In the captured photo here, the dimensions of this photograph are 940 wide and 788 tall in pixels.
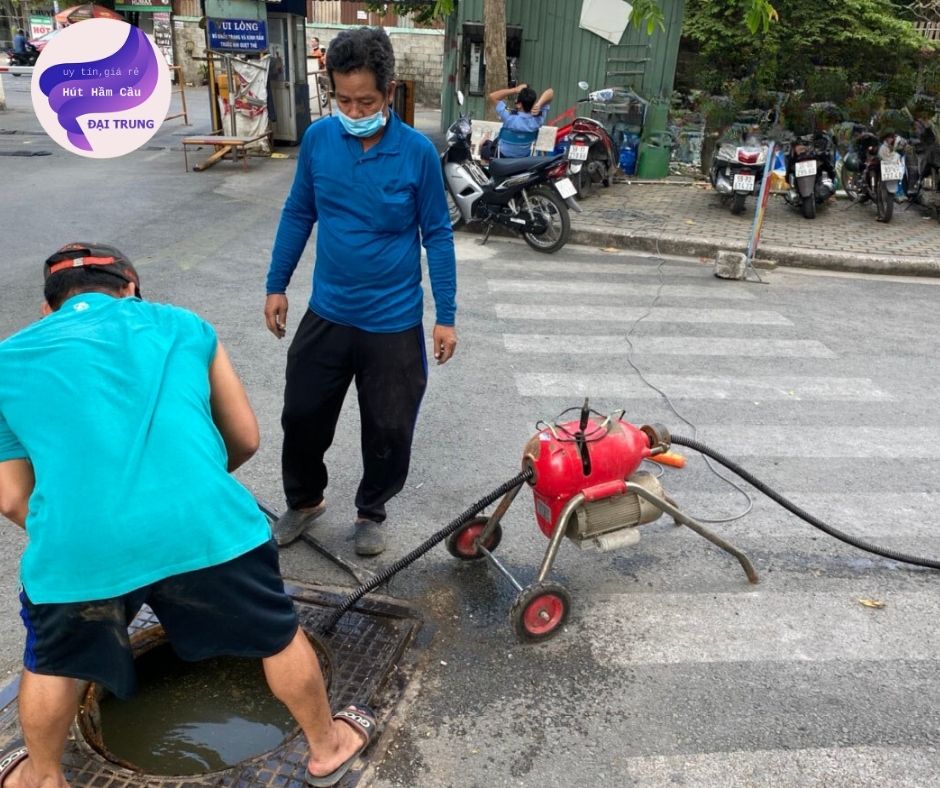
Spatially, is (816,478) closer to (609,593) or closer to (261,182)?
(609,593)

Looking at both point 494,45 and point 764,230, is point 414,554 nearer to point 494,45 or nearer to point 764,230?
point 764,230

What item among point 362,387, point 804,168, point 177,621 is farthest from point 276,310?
point 804,168

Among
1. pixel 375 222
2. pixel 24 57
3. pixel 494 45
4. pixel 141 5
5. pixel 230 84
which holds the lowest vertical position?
pixel 24 57

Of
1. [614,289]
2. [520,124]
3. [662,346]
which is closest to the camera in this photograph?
[662,346]

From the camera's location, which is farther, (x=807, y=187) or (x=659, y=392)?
(x=807, y=187)

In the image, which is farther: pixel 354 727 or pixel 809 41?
pixel 809 41

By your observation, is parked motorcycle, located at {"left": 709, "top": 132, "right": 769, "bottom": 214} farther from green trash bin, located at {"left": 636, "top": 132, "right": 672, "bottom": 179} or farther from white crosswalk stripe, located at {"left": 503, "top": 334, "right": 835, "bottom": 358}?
white crosswalk stripe, located at {"left": 503, "top": 334, "right": 835, "bottom": 358}

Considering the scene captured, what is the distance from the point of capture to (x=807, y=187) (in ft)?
31.8

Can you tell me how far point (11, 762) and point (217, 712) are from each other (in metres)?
0.61

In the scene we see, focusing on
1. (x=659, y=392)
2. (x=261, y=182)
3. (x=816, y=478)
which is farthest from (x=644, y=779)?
(x=261, y=182)

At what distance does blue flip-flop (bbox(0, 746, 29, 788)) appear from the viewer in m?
2.20

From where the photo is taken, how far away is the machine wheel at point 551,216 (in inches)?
330

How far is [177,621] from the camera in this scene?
198cm

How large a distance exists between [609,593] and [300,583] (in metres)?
1.22
